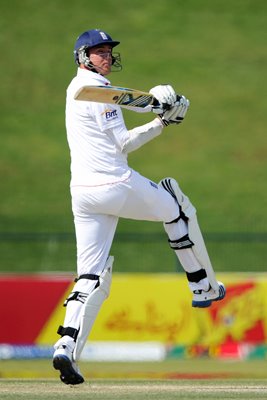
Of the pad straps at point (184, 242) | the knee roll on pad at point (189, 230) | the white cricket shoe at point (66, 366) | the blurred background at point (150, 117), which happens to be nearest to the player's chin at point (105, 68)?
the knee roll on pad at point (189, 230)

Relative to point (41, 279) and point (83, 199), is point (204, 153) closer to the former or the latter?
point (41, 279)

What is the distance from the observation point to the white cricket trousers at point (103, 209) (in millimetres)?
7453

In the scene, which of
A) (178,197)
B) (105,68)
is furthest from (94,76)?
(178,197)

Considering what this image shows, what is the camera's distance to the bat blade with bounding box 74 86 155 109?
710cm

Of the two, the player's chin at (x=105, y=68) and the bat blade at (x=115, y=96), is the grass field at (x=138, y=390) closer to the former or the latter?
the bat blade at (x=115, y=96)

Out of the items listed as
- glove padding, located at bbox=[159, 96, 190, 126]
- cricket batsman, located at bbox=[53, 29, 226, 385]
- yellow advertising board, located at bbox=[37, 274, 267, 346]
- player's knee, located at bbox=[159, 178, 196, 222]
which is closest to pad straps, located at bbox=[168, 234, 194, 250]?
player's knee, located at bbox=[159, 178, 196, 222]

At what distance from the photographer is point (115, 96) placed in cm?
722

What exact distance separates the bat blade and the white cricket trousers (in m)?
0.50

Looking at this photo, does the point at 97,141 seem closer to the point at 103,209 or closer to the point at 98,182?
the point at 98,182

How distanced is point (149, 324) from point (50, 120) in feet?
39.4

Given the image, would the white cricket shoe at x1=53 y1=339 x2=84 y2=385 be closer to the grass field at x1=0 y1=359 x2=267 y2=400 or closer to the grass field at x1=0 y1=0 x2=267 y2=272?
the grass field at x1=0 y1=359 x2=267 y2=400

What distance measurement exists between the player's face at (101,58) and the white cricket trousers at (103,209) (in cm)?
77

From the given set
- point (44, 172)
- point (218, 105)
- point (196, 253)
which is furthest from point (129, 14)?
point (196, 253)

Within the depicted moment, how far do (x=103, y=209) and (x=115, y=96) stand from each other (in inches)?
30.8
